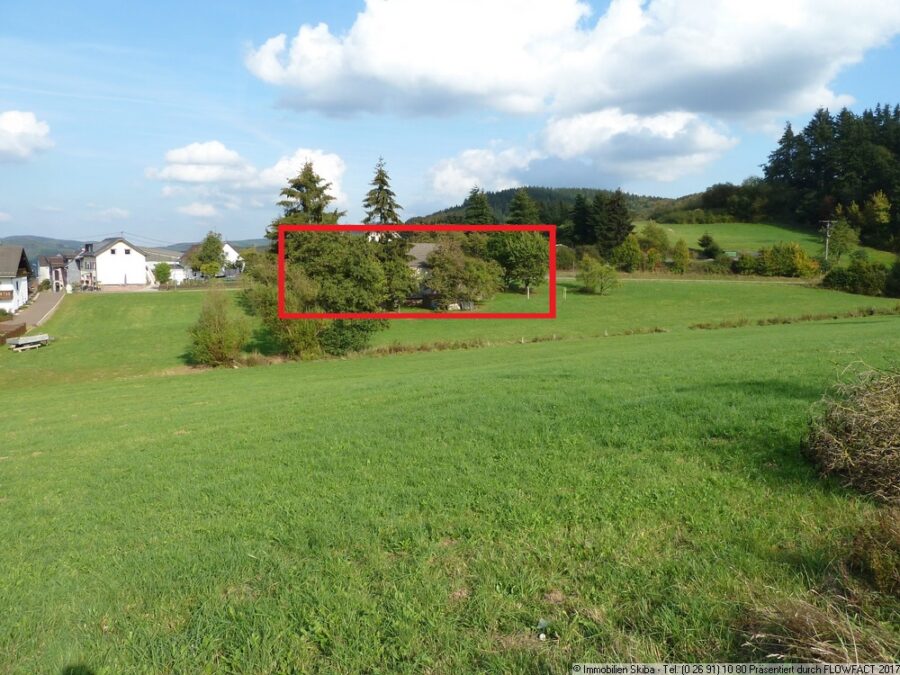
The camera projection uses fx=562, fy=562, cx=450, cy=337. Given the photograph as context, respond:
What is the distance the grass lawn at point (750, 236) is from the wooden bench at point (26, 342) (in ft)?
235

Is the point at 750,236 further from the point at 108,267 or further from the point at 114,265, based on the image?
the point at 108,267

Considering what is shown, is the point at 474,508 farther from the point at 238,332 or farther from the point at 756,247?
the point at 756,247

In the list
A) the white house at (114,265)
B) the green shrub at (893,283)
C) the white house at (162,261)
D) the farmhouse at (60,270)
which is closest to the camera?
the green shrub at (893,283)

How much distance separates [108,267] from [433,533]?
290 ft

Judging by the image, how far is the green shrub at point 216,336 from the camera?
31.7m

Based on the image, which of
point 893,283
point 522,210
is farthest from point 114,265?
point 893,283

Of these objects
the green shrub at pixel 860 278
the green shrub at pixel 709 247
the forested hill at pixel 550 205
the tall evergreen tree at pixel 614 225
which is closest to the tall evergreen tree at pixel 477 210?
the forested hill at pixel 550 205

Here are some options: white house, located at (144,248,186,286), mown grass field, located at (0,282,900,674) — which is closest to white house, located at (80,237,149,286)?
white house, located at (144,248,186,286)

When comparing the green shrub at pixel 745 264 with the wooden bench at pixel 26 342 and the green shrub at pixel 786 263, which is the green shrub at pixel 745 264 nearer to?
the green shrub at pixel 786 263

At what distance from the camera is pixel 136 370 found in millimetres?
33188

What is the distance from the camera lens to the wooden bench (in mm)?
36250

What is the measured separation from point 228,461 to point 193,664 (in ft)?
16.0

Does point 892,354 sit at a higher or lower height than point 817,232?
lower

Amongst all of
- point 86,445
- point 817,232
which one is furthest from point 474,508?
point 817,232
